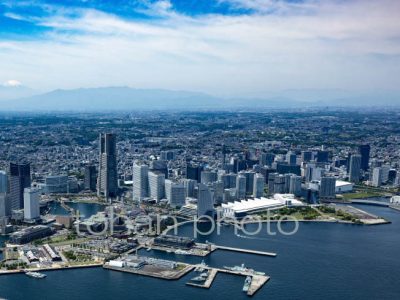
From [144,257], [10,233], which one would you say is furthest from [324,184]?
[10,233]

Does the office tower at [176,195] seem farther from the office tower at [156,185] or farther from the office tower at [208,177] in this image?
the office tower at [208,177]

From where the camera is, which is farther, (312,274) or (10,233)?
(10,233)

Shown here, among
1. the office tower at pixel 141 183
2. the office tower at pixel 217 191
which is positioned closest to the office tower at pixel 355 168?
the office tower at pixel 217 191

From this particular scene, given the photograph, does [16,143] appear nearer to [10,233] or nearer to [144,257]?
[10,233]

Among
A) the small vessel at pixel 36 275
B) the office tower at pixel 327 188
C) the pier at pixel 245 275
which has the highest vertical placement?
the office tower at pixel 327 188

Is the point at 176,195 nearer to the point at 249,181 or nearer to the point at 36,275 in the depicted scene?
the point at 249,181

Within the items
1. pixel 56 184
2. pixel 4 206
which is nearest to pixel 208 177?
pixel 56 184
